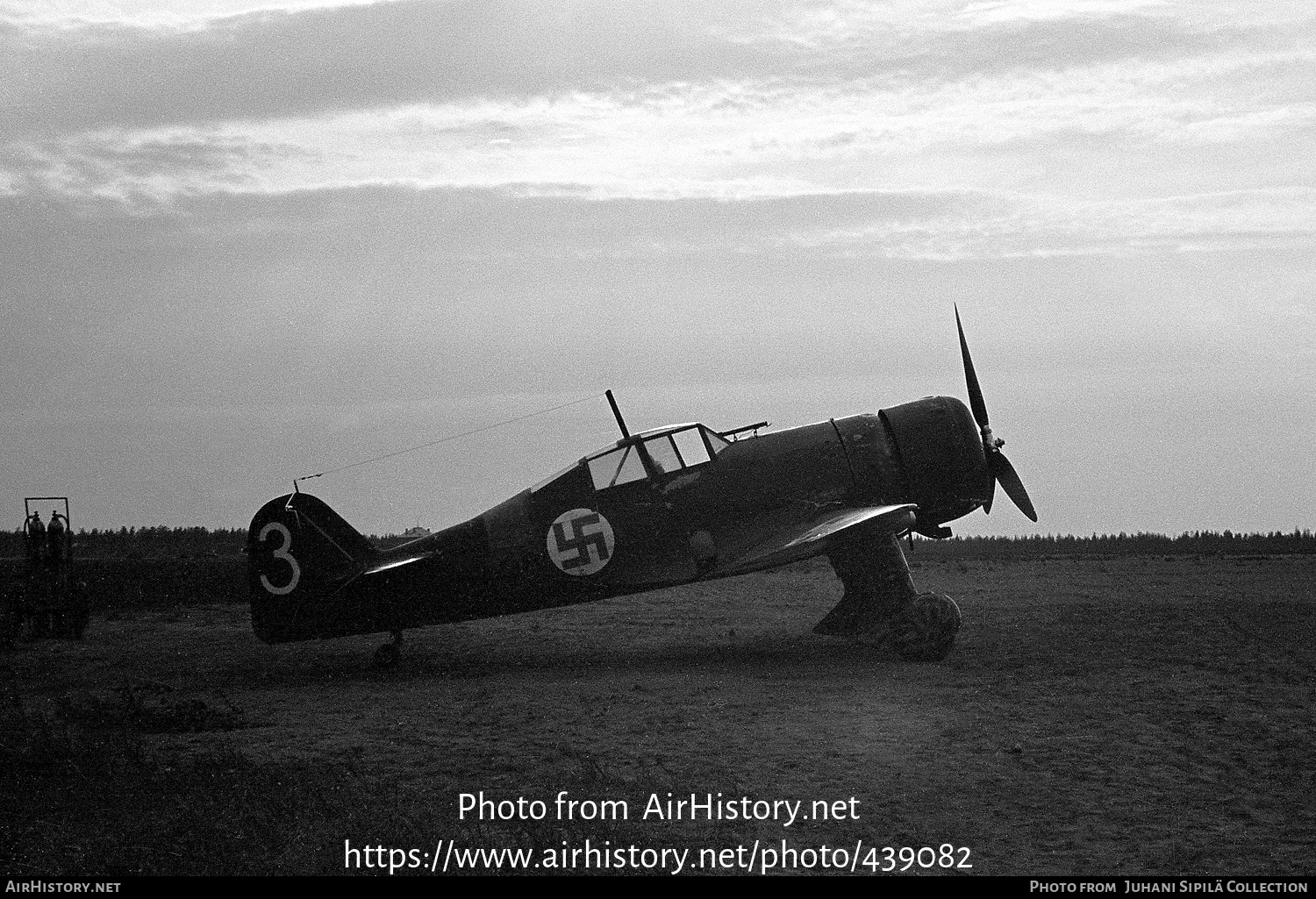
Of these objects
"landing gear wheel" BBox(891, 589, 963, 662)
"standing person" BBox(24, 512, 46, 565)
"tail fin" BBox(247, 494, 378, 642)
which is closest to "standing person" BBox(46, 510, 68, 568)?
"standing person" BBox(24, 512, 46, 565)

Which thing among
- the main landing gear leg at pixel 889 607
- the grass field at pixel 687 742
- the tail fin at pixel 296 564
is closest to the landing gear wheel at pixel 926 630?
the main landing gear leg at pixel 889 607

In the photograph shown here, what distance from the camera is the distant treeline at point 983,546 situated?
110ft

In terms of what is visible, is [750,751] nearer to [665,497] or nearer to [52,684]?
[665,497]

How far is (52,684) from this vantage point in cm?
1411

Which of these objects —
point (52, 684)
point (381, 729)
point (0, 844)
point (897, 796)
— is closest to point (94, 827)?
point (0, 844)

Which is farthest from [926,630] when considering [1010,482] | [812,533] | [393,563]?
[393,563]

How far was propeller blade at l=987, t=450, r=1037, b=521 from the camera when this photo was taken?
15.4 meters

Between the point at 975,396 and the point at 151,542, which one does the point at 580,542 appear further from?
the point at 151,542

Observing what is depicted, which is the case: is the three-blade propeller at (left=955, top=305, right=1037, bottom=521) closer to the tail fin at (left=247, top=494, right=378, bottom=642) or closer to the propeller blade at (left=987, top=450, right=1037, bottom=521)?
the propeller blade at (left=987, top=450, right=1037, bottom=521)

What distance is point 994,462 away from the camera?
15406mm

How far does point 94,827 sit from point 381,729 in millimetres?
3114

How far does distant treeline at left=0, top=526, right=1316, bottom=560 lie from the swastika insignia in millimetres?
19234

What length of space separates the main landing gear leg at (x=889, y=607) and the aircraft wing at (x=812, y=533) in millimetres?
366

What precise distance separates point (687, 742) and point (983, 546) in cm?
3106
